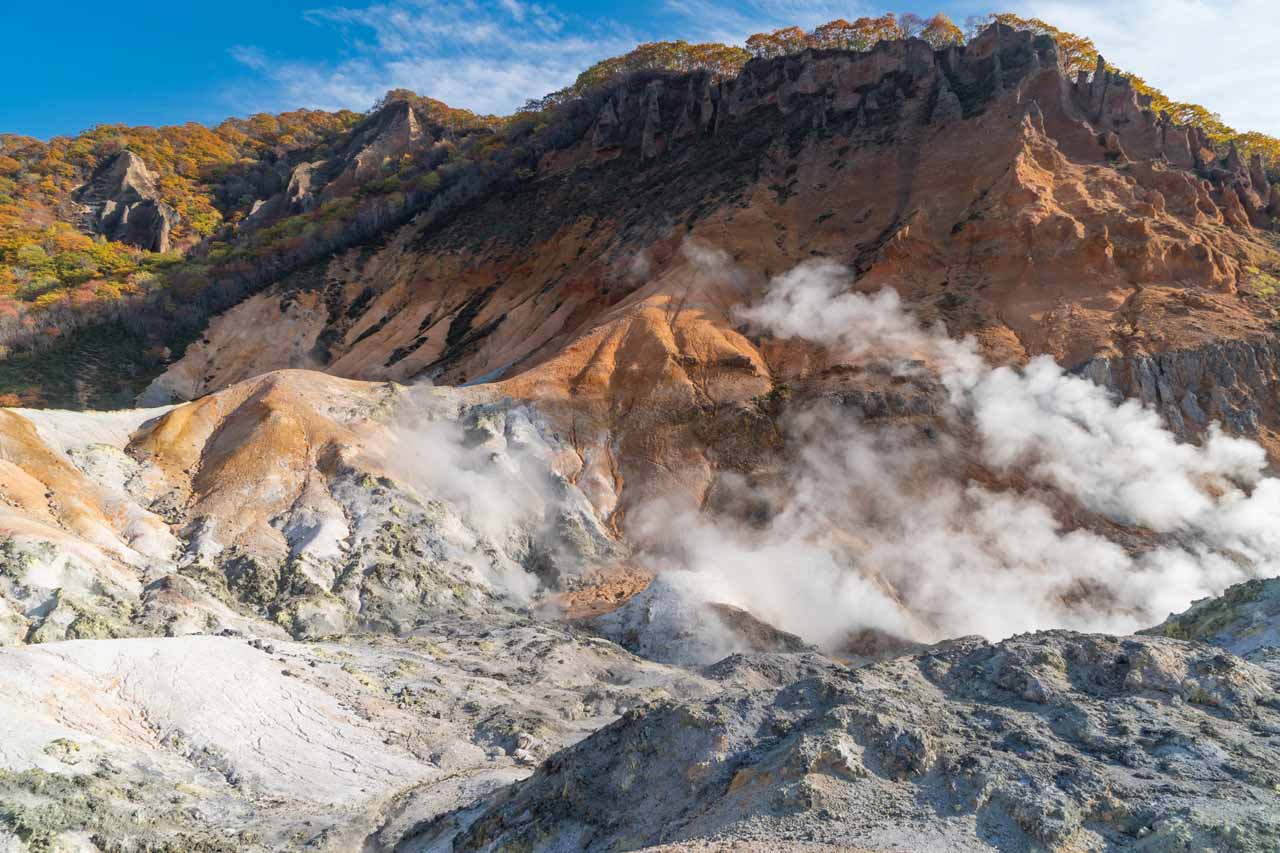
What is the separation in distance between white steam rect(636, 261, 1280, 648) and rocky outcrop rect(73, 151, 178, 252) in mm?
52836

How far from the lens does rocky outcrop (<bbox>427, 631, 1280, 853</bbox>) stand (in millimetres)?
6469

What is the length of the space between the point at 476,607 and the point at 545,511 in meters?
4.76

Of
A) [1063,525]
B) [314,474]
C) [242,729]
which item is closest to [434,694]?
[242,729]

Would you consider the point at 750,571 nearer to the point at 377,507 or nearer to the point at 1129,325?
the point at 377,507

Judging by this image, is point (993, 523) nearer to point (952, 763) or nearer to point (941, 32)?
point (952, 763)

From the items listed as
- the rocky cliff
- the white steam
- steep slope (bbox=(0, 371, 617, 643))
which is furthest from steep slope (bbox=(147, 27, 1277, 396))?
steep slope (bbox=(0, 371, 617, 643))

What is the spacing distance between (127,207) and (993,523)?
65120 millimetres

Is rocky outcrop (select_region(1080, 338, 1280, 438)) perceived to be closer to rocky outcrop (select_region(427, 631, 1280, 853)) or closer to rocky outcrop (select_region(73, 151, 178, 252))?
rocky outcrop (select_region(427, 631, 1280, 853))

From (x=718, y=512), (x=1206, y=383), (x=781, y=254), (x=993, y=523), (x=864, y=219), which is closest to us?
(x=993, y=523)

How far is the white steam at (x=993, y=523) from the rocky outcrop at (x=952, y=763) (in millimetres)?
11723

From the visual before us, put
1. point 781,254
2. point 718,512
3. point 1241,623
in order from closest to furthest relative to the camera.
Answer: point 1241,623 → point 718,512 → point 781,254

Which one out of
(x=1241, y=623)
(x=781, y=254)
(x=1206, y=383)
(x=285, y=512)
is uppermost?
(x=781, y=254)

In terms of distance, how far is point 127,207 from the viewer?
60.6 meters

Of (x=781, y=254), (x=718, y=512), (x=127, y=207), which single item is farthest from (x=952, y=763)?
(x=127, y=207)
